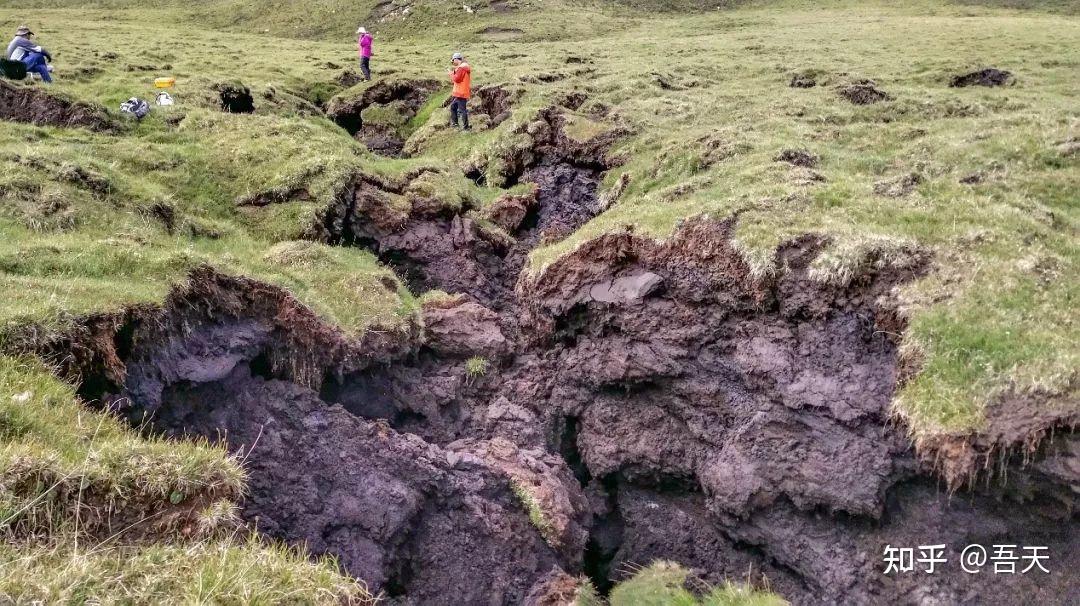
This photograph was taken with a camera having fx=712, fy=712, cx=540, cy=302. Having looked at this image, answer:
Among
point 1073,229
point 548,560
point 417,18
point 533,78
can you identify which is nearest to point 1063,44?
point 533,78

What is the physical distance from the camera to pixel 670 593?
1053 cm

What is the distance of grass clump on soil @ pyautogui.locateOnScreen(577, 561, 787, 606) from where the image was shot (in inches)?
396

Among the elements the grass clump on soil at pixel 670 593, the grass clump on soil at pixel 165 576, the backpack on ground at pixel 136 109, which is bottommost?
the grass clump on soil at pixel 670 593

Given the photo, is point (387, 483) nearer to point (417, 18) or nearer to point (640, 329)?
point (640, 329)

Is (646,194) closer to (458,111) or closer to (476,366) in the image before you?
(476,366)

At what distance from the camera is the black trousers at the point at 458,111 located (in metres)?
27.6

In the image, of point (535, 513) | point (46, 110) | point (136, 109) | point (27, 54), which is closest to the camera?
point (535, 513)

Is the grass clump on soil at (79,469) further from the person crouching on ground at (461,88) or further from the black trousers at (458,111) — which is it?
the black trousers at (458,111)

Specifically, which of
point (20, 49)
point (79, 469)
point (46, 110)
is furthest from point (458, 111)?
point (79, 469)

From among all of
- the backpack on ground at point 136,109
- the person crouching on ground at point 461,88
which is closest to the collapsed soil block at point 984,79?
the person crouching on ground at point 461,88

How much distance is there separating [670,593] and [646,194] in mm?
11392

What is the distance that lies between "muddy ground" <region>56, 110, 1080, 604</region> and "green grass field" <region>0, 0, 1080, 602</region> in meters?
0.65

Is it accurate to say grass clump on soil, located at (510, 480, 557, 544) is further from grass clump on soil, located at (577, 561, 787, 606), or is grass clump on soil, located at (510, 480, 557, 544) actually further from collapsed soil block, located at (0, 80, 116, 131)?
collapsed soil block, located at (0, 80, 116, 131)

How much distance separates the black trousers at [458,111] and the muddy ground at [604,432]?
13315mm
